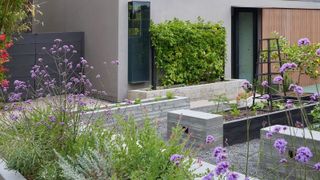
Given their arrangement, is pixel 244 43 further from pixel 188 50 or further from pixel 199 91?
pixel 199 91

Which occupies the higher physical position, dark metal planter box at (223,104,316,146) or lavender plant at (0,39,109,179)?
lavender plant at (0,39,109,179)

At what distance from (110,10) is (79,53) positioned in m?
1.45

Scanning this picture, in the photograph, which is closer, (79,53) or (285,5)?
(79,53)

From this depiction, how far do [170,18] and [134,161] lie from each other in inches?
320

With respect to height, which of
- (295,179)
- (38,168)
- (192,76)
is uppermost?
(192,76)

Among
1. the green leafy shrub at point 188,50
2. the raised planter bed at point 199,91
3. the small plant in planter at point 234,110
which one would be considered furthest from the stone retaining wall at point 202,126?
the green leafy shrub at point 188,50

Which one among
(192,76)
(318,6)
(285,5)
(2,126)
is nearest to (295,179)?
(2,126)

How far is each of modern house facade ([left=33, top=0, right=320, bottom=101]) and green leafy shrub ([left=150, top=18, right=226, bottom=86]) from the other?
46cm

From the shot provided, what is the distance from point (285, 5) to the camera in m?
14.4

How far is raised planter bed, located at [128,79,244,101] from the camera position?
1027 centimetres

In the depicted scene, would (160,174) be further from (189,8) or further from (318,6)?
(318,6)

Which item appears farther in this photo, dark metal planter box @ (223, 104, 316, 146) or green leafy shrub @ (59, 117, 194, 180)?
dark metal planter box @ (223, 104, 316, 146)

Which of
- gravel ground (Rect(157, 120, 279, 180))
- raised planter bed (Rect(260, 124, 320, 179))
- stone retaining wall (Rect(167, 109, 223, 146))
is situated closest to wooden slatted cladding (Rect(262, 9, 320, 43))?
gravel ground (Rect(157, 120, 279, 180))

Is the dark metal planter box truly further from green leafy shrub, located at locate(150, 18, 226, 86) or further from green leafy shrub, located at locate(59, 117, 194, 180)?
green leafy shrub, located at locate(150, 18, 226, 86)
